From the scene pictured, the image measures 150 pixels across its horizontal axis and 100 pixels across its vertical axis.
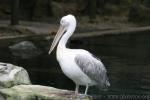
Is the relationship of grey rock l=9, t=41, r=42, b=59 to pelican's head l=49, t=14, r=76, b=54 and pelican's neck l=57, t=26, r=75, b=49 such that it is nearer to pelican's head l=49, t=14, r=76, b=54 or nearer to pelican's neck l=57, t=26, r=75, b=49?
pelican's head l=49, t=14, r=76, b=54

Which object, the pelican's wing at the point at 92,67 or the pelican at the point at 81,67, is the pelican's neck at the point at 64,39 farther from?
the pelican's wing at the point at 92,67

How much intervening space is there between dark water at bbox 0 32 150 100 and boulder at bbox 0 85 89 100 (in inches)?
133

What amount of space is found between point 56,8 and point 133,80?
15.0 meters

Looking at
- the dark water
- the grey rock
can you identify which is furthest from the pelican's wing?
the grey rock

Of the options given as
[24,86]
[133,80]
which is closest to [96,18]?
[133,80]

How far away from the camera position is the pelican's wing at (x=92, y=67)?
29.6ft

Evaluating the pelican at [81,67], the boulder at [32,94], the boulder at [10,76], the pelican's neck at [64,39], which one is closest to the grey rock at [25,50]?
the boulder at [10,76]

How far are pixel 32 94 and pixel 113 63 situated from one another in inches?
407

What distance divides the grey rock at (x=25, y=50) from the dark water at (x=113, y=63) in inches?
9.9

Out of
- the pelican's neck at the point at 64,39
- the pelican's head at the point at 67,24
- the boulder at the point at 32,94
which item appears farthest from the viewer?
the pelican's head at the point at 67,24

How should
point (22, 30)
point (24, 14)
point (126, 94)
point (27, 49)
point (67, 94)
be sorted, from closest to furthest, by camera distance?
1. point (67, 94)
2. point (126, 94)
3. point (27, 49)
4. point (22, 30)
5. point (24, 14)

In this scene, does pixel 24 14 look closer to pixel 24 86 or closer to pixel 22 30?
pixel 22 30

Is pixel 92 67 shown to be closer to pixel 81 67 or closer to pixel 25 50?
pixel 81 67

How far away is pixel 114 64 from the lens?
61.7 ft
